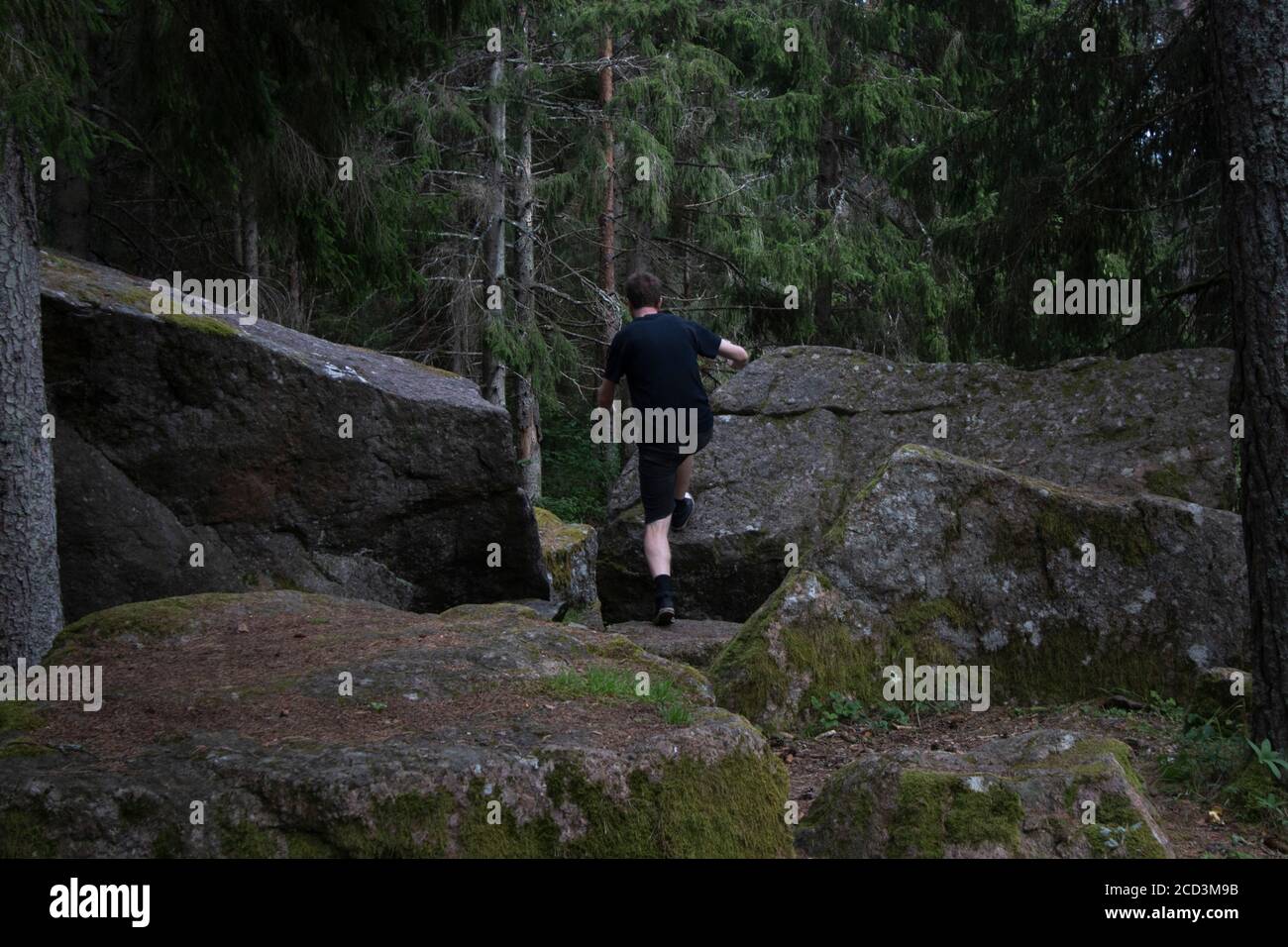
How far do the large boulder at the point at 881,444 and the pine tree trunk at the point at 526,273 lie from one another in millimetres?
9737

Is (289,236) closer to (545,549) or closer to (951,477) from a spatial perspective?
(545,549)

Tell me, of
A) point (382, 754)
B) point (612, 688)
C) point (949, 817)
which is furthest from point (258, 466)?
point (949, 817)

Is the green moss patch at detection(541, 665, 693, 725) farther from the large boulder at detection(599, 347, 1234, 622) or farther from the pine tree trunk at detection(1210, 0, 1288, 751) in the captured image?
the large boulder at detection(599, 347, 1234, 622)

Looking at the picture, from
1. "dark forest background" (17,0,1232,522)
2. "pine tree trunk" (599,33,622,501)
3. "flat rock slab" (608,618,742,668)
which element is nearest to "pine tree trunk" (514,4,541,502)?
"dark forest background" (17,0,1232,522)

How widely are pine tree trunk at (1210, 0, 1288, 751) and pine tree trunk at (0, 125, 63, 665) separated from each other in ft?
17.8

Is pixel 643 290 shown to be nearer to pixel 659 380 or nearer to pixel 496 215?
pixel 659 380

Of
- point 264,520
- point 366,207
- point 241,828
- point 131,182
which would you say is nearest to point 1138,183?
point 366,207

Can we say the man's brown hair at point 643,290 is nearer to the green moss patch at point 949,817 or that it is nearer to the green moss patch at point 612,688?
the green moss patch at point 612,688

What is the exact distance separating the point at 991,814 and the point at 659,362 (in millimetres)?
4201

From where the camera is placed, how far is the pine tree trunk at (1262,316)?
465cm

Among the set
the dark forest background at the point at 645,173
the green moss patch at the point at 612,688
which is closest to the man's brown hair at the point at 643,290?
the dark forest background at the point at 645,173

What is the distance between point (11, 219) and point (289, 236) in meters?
4.01

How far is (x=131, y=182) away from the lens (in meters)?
13.7

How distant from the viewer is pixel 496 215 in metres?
19.0
